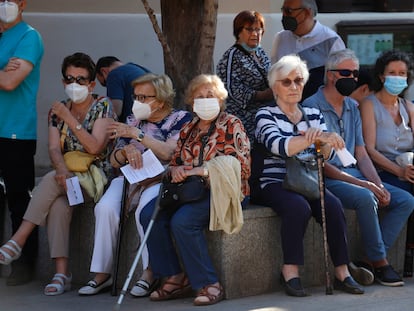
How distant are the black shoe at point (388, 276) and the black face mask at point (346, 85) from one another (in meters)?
1.29

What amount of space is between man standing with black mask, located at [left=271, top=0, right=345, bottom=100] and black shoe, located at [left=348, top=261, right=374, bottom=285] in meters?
1.57

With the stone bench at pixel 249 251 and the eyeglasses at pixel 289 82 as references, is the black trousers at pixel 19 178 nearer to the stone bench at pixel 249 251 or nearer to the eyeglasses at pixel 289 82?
the stone bench at pixel 249 251

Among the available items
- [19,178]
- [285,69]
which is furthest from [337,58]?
[19,178]

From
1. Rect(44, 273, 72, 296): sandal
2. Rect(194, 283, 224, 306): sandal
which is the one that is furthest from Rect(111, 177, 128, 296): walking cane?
Rect(194, 283, 224, 306): sandal

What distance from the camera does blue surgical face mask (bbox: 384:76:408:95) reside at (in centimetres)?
807

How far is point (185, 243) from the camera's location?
698cm

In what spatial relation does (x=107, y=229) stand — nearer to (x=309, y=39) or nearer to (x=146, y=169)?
(x=146, y=169)

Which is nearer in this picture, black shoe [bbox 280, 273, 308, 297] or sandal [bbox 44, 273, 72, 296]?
black shoe [bbox 280, 273, 308, 297]

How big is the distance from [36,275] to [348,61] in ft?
9.27

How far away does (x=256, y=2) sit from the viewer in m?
11.4

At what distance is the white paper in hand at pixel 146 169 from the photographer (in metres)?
7.39

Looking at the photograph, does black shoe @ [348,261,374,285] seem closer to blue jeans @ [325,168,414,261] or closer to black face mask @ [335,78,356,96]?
blue jeans @ [325,168,414,261]

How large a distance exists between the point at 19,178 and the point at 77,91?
776 mm

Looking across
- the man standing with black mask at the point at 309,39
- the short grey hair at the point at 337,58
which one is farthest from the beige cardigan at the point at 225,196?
the man standing with black mask at the point at 309,39
